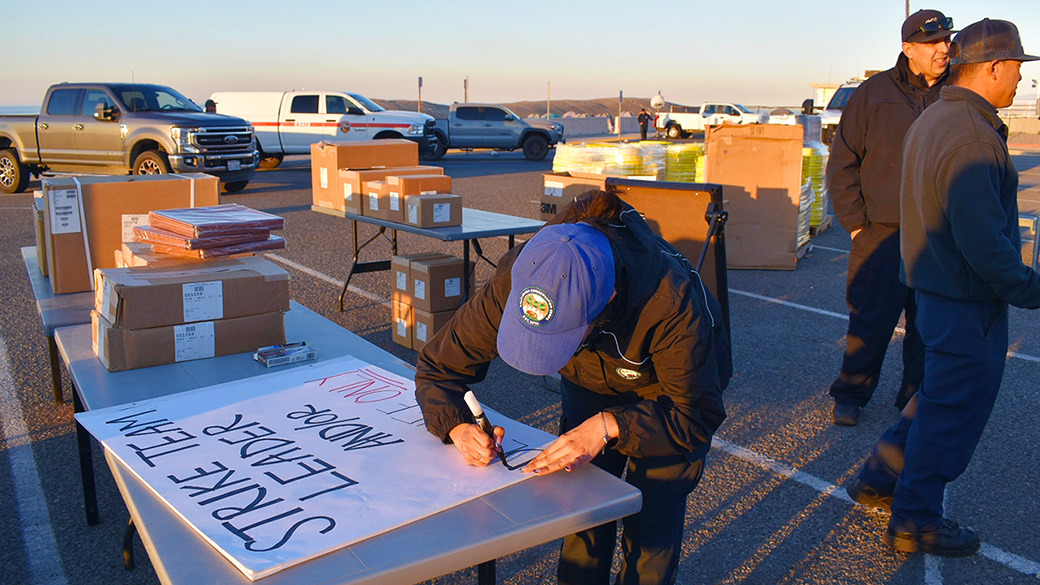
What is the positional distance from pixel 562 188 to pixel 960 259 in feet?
16.2

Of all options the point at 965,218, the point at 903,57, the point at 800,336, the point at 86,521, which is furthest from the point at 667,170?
the point at 86,521

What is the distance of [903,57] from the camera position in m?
4.32

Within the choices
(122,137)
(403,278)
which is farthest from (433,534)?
(122,137)

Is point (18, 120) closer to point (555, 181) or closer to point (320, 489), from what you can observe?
point (555, 181)

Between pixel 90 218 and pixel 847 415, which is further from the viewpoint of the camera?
pixel 847 415

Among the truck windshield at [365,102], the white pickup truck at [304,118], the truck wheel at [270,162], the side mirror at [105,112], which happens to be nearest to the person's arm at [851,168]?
the side mirror at [105,112]

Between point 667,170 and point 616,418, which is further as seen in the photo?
point 667,170

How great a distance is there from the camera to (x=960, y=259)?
285cm

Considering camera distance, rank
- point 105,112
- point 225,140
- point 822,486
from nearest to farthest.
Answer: point 822,486 → point 105,112 → point 225,140

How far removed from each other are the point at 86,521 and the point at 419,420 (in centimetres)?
214

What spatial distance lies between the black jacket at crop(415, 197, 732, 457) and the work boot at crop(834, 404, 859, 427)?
281 centimetres

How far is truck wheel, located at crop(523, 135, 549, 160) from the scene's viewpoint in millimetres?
24000

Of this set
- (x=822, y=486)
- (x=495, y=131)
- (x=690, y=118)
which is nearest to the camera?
(x=822, y=486)

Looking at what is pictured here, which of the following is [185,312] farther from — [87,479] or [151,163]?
[151,163]
